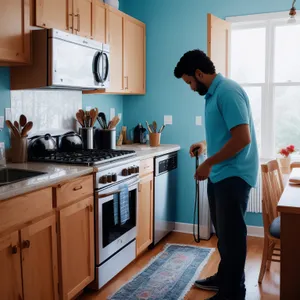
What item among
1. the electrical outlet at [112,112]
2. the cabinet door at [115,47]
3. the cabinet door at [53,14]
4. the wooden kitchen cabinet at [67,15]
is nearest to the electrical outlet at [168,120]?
the electrical outlet at [112,112]

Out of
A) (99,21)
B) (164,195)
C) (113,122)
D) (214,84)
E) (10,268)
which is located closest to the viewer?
(10,268)

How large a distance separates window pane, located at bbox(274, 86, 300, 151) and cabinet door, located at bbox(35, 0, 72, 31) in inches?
86.3

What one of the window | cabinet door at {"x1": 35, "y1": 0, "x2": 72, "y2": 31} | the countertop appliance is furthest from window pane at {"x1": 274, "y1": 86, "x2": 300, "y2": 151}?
cabinet door at {"x1": 35, "y1": 0, "x2": 72, "y2": 31}

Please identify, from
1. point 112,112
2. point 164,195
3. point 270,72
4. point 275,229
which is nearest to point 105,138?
point 112,112

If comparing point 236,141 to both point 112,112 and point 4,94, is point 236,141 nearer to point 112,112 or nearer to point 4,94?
point 4,94

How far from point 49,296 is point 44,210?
0.52 m

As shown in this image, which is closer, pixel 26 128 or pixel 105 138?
pixel 26 128

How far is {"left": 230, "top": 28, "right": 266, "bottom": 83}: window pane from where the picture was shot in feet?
13.4

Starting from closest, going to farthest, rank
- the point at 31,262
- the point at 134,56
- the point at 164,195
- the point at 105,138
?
the point at 31,262 < the point at 105,138 < the point at 164,195 < the point at 134,56

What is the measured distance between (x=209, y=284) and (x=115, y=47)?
6.94 feet

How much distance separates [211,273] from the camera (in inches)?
127

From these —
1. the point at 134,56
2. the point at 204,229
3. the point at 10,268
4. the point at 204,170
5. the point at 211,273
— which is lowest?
the point at 211,273

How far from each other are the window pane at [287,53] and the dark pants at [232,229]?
1995 millimetres

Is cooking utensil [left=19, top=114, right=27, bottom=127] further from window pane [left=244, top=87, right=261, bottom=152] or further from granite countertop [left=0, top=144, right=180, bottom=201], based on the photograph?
window pane [left=244, top=87, right=261, bottom=152]
